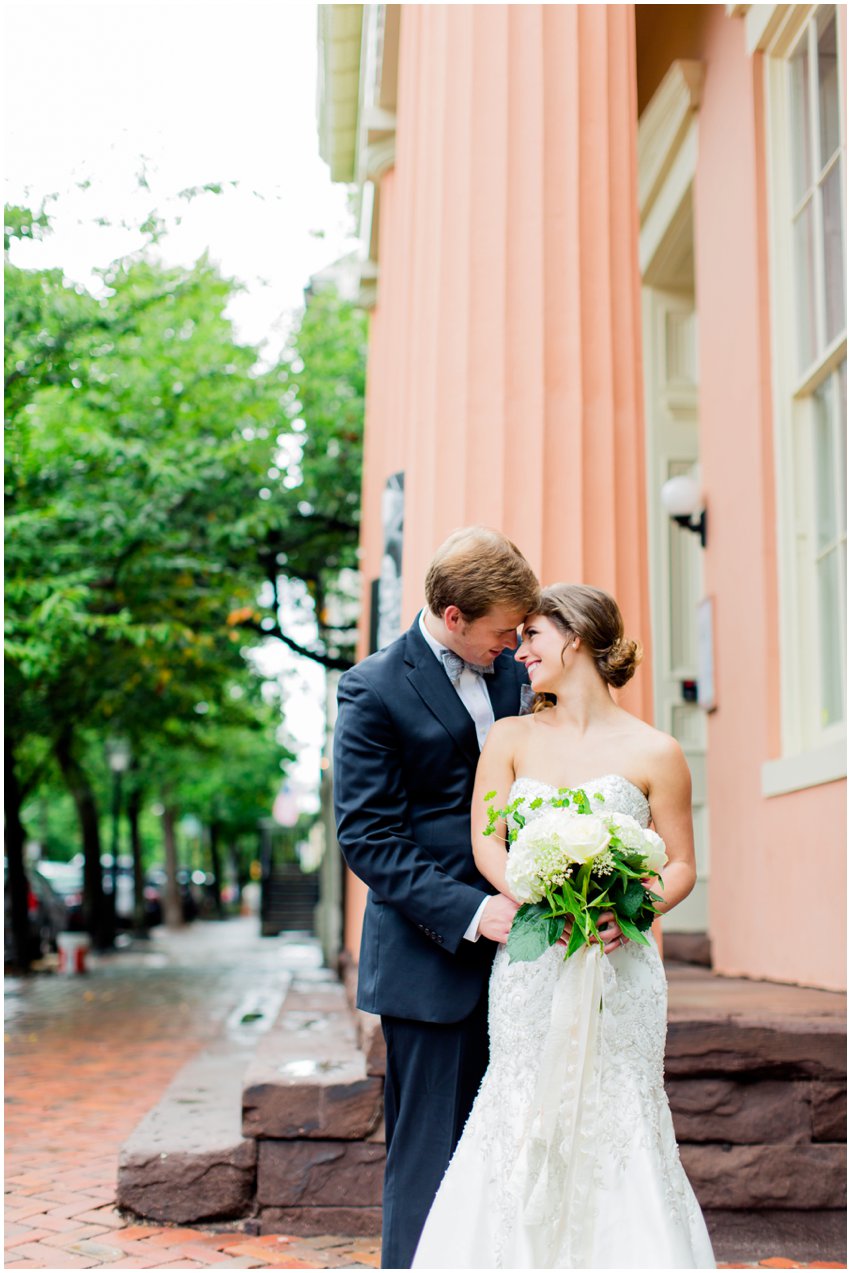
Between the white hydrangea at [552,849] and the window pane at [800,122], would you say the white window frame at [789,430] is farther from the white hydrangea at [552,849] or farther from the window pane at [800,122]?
the white hydrangea at [552,849]

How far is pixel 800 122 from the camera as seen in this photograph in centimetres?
721

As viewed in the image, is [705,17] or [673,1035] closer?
[673,1035]

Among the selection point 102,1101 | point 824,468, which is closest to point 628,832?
point 824,468

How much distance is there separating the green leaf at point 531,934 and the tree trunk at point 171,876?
3171cm

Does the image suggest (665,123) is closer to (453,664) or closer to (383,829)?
(453,664)

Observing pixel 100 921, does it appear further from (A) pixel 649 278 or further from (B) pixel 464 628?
(B) pixel 464 628

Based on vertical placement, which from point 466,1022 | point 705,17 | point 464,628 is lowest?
point 466,1022

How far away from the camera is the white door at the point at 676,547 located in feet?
30.1

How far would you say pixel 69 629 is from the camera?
10.6 metres

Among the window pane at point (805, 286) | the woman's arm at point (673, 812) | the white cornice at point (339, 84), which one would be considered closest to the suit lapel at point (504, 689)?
the woman's arm at point (673, 812)

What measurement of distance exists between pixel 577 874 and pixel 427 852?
0.60 m

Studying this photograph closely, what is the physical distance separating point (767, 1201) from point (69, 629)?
7.51 metres

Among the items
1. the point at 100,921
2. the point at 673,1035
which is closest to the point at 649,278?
the point at 673,1035

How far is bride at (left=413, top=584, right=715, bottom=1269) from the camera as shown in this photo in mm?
3172
